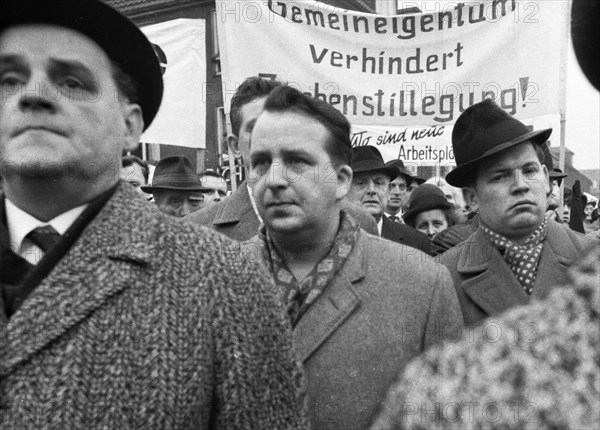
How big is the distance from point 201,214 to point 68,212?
181 centimetres

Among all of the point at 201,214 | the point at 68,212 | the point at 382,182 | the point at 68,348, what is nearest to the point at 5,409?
the point at 68,348

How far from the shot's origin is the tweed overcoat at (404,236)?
180 inches

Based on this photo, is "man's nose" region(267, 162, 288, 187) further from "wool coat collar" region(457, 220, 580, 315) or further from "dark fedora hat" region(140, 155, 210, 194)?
"dark fedora hat" region(140, 155, 210, 194)

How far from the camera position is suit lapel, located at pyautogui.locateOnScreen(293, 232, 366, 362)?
88.6 inches

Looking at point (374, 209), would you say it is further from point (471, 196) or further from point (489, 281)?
point (489, 281)

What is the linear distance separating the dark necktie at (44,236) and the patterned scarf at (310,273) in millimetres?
848

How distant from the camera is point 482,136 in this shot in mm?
3051

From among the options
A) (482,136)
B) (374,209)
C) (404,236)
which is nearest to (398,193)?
(374,209)

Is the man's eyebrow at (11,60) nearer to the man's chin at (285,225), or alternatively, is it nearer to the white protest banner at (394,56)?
the man's chin at (285,225)

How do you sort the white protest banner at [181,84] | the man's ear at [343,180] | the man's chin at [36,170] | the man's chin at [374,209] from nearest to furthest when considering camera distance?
1. the man's chin at [36,170]
2. the man's ear at [343,180]
3. the man's chin at [374,209]
4. the white protest banner at [181,84]

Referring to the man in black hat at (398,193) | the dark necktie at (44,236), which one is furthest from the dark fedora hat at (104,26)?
the man in black hat at (398,193)

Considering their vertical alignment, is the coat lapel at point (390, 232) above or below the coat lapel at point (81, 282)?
below

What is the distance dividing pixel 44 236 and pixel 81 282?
0.21 m

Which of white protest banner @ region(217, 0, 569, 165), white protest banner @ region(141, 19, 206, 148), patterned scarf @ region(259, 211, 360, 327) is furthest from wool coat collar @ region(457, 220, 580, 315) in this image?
white protest banner @ region(141, 19, 206, 148)
